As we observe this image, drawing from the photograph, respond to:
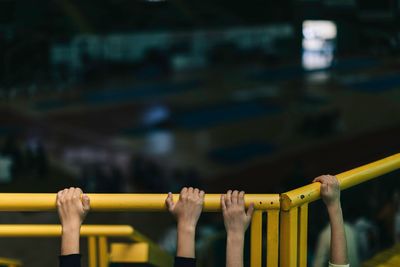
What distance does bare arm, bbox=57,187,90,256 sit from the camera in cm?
172

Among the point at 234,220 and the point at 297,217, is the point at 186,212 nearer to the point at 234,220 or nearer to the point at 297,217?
the point at 234,220

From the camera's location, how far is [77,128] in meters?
18.5

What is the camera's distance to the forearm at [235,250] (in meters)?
1.70

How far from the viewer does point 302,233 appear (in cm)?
183

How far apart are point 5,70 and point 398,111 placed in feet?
57.3

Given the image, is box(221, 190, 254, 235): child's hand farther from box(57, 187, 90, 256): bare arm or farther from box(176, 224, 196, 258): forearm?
box(57, 187, 90, 256): bare arm

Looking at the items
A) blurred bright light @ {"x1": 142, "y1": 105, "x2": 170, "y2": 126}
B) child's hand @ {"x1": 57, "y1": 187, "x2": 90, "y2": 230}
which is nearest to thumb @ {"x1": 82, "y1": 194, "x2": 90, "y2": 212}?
child's hand @ {"x1": 57, "y1": 187, "x2": 90, "y2": 230}

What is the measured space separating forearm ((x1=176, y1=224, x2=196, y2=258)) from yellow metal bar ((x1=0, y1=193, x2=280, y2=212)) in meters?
0.09

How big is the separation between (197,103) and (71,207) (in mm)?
21941

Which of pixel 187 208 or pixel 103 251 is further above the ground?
pixel 187 208

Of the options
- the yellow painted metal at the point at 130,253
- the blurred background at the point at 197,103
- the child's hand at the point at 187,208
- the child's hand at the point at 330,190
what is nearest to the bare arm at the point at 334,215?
the child's hand at the point at 330,190

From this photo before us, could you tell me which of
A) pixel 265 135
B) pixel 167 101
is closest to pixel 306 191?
pixel 265 135

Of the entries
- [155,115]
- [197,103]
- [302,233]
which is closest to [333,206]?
[302,233]

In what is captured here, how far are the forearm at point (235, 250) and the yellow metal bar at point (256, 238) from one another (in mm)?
107
